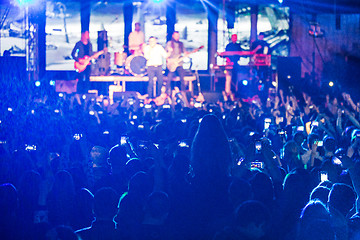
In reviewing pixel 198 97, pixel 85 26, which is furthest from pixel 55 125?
pixel 85 26

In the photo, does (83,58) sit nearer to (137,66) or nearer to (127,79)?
(127,79)

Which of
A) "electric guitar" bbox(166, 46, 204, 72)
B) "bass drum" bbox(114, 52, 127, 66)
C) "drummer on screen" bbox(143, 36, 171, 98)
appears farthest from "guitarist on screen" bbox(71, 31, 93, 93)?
"electric guitar" bbox(166, 46, 204, 72)

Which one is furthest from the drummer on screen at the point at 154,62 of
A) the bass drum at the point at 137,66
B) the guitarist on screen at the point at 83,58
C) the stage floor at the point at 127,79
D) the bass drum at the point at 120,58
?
the guitarist on screen at the point at 83,58

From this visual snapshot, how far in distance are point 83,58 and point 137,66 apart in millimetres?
1970

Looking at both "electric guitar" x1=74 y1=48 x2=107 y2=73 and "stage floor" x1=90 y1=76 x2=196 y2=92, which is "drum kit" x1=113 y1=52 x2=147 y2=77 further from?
"electric guitar" x1=74 y1=48 x2=107 y2=73

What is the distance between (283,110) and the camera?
32.9 ft

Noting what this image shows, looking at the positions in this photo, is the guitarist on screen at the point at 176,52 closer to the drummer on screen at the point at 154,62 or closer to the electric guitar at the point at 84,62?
the drummer on screen at the point at 154,62

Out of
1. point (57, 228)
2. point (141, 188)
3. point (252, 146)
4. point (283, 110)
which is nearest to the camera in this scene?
point (57, 228)

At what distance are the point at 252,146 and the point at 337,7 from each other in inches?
488

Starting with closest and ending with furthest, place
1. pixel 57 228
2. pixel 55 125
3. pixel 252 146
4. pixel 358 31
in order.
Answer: pixel 57 228
pixel 252 146
pixel 55 125
pixel 358 31

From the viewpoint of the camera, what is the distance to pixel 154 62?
15922 millimetres

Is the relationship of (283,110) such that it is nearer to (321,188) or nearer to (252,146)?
(252,146)

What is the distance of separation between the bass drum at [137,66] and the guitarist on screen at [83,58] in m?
1.45

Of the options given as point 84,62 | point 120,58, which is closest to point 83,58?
point 84,62
